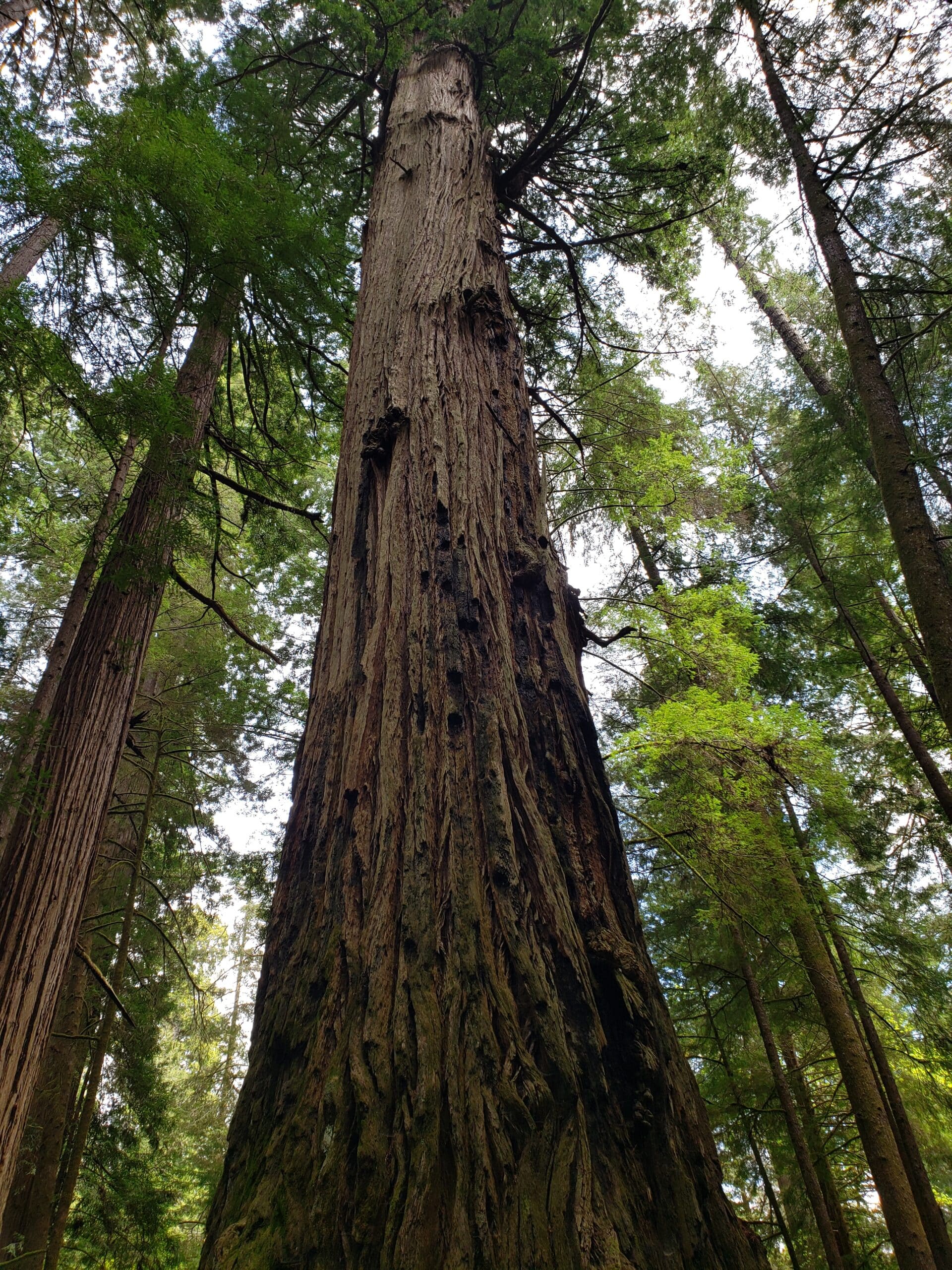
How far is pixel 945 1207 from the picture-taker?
11227 millimetres

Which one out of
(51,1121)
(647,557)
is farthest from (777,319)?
(51,1121)

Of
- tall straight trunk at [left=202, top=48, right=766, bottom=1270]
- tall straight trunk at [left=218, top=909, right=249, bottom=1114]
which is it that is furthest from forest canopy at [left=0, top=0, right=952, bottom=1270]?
tall straight trunk at [left=218, top=909, right=249, bottom=1114]

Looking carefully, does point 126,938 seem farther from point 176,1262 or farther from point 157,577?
point 176,1262

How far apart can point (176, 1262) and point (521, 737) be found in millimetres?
9581

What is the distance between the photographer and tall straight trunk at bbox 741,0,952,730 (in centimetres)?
424

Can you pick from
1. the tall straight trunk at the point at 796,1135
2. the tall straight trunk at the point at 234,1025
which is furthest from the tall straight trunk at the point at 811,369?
the tall straight trunk at the point at 234,1025

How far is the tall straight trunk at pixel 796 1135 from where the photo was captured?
616 centimetres

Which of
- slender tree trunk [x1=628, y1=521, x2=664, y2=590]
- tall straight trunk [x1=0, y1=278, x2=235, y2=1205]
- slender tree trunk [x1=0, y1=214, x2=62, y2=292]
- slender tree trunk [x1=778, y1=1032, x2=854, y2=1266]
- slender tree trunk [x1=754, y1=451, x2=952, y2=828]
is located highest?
slender tree trunk [x1=0, y1=214, x2=62, y2=292]

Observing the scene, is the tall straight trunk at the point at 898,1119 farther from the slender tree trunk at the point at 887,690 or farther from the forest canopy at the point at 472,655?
the slender tree trunk at the point at 887,690

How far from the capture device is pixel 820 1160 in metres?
7.21

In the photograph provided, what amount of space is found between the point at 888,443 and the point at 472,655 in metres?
4.69

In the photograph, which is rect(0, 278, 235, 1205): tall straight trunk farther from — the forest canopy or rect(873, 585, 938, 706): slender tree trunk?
rect(873, 585, 938, 706): slender tree trunk

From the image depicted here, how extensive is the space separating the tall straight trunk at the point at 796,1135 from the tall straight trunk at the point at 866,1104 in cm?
54

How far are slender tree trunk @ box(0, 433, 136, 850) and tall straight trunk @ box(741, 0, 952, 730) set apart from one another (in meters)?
5.25
